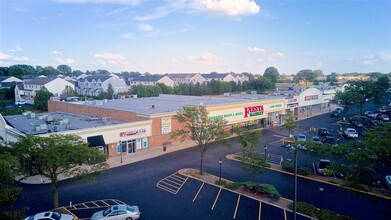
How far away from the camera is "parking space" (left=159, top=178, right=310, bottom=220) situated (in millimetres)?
20812

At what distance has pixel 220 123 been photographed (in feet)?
99.6

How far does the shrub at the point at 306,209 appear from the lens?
2084 centimetres

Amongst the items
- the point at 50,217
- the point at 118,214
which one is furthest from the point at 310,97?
the point at 50,217

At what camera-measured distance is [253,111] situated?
5400cm

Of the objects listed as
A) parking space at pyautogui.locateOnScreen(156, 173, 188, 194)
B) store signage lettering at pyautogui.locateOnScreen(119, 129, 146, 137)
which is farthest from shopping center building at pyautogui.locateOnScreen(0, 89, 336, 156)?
parking space at pyautogui.locateOnScreen(156, 173, 188, 194)

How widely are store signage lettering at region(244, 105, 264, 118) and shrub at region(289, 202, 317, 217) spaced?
31.2 metres

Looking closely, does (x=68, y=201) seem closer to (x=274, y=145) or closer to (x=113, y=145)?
(x=113, y=145)

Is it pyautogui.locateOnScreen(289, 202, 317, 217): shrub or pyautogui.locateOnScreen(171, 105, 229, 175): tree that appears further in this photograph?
pyautogui.locateOnScreen(171, 105, 229, 175): tree

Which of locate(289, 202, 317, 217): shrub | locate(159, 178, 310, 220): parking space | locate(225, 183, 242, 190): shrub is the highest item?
locate(225, 183, 242, 190): shrub

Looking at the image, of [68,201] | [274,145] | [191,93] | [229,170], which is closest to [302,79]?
[191,93]

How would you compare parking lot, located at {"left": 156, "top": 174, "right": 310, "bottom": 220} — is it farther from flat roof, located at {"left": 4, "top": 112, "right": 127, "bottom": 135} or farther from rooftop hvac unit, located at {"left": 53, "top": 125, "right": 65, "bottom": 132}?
flat roof, located at {"left": 4, "top": 112, "right": 127, "bottom": 135}

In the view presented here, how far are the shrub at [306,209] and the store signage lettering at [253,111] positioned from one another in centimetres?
3122

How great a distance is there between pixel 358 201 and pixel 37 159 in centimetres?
2530

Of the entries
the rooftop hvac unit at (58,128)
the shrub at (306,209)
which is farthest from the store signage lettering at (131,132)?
the shrub at (306,209)
